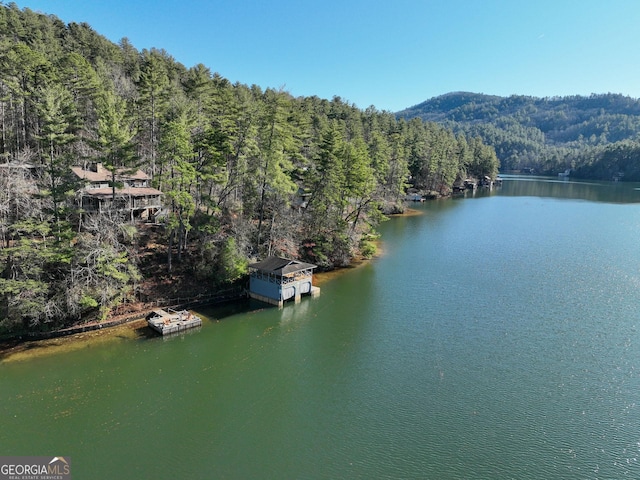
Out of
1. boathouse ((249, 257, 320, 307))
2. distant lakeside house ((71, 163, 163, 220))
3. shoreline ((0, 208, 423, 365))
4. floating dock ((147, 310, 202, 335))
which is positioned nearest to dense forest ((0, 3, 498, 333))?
shoreline ((0, 208, 423, 365))

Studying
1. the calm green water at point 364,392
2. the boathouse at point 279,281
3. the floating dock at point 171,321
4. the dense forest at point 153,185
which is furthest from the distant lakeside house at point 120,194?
the calm green water at point 364,392

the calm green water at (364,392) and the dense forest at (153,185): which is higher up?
the dense forest at (153,185)

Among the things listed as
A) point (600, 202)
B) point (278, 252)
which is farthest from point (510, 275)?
point (600, 202)

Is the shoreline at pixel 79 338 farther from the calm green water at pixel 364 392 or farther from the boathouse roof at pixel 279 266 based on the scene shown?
the boathouse roof at pixel 279 266

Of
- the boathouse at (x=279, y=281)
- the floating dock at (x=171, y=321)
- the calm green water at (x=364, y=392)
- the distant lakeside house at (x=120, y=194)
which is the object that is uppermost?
the distant lakeside house at (x=120, y=194)

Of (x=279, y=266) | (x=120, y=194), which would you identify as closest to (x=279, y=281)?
(x=279, y=266)

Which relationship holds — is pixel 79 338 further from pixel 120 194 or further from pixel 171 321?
pixel 120 194
